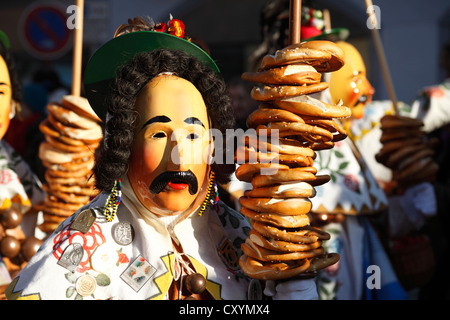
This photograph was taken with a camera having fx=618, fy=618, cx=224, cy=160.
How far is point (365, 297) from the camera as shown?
8.82 feet

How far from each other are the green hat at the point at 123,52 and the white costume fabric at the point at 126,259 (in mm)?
349

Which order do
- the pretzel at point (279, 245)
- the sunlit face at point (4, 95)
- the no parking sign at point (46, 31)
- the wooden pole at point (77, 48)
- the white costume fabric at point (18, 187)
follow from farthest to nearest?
the no parking sign at point (46, 31) < the white costume fabric at point (18, 187) < the sunlit face at point (4, 95) < the wooden pole at point (77, 48) < the pretzel at point (279, 245)

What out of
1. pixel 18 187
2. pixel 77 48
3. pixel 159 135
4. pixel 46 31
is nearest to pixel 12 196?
pixel 18 187

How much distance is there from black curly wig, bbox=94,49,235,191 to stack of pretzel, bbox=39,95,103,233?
0.58 m

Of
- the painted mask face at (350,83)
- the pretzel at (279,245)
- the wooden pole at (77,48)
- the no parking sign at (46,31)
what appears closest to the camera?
the pretzel at (279,245)

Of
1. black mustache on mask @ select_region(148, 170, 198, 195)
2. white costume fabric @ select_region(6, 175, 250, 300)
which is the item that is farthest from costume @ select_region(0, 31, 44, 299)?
black mustache on mask @ select_region(148, 170, 198, 195)

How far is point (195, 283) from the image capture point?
180 centimetres

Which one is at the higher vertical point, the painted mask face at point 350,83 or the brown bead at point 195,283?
the painted mask face at point 350,83

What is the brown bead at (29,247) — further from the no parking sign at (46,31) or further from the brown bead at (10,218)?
the no parking sign at (46,31)

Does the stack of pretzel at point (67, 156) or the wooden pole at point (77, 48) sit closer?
the wooden pole at point (77, 48)

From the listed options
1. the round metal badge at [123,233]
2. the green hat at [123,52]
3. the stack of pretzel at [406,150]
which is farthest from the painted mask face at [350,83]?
the round metal badge at [123,233]

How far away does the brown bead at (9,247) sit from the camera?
246 cm

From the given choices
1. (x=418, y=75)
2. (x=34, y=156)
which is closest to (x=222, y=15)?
(x=418, y=75)

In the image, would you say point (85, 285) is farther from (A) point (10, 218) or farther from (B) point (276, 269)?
(A) point (10, 218)
